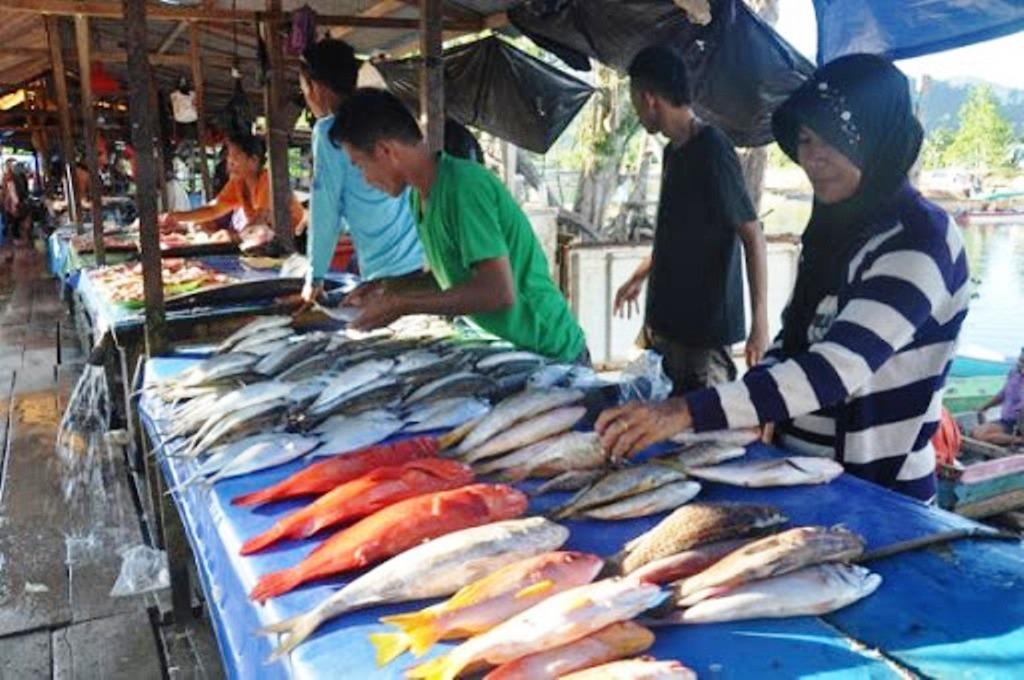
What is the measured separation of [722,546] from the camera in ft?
5.45

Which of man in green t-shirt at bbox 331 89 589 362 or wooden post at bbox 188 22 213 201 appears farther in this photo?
wooden post at bbox 188 22 213 201

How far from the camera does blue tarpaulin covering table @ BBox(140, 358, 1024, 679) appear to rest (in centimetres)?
135

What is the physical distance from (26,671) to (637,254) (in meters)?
6.75

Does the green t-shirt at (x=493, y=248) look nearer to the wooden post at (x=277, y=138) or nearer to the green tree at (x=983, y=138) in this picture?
the wooden post at (x=277, y=138)

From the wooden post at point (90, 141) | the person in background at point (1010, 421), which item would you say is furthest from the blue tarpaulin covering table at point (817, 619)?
the wooden post at point (90, 141)

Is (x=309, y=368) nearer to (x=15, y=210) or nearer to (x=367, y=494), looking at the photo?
(x=367, y=494)

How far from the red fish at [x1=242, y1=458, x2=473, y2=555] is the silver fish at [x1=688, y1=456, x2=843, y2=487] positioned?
2.06 feet

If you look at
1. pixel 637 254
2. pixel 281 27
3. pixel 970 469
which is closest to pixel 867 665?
pixel 970 469

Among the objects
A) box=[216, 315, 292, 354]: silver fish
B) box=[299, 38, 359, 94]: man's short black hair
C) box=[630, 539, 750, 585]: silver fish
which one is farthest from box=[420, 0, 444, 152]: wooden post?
box=[630, 539, 750, 585]: silver fish

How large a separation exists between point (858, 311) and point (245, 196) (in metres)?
6.91

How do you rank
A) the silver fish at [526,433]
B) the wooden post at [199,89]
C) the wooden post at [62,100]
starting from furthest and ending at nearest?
the wooden post at [62,100] < the wooden post at [199,89] < the silver fish at [526,433]

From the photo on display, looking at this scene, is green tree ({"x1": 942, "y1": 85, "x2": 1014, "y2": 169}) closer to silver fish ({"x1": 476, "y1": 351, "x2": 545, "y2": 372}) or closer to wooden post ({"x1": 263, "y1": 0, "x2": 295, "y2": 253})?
wooden post ({"x1": 263, "y1": 0, "x2": 295, "y2": 253})

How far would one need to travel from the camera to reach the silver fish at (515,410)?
2288 millimetres

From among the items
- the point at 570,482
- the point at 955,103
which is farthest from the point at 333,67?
the point at 955,103
